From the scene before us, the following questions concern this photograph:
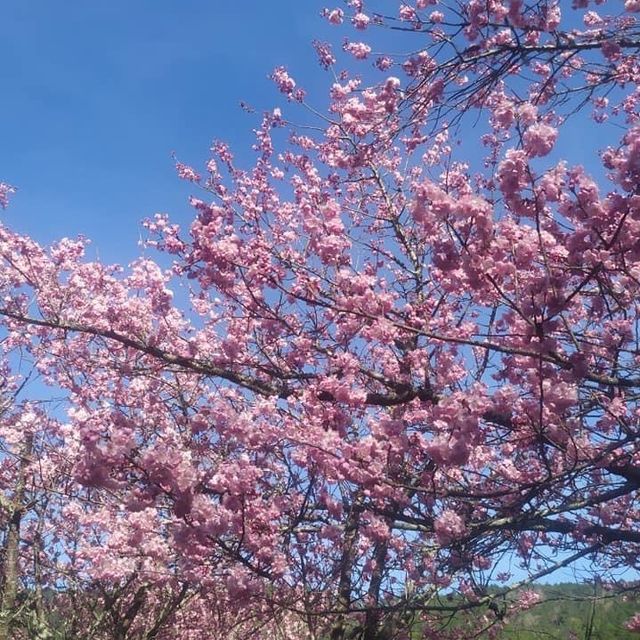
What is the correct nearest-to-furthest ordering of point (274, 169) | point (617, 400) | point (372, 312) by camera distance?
point (617, 400) < point (372, 312) < point (274, 169)

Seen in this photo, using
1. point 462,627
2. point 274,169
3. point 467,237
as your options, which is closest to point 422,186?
point 467,237

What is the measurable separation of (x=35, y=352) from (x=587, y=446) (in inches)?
365

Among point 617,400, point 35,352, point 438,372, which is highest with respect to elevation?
point 35,352

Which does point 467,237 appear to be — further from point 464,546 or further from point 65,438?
point 65,438

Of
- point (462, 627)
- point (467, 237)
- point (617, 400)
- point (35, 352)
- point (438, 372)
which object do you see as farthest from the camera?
point (35, 352)

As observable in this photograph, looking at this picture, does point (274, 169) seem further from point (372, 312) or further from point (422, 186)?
point (422, 186)

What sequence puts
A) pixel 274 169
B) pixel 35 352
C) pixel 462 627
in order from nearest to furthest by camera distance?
pixel 462 627
pixel 274 169
pixel 35 352

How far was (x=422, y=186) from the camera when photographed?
3617 mm

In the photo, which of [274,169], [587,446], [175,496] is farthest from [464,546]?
[274,169]

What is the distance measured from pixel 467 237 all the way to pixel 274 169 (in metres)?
6.28

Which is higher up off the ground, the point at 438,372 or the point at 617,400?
the point at 438,372

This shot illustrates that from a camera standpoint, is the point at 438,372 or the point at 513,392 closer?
the point at 513,392

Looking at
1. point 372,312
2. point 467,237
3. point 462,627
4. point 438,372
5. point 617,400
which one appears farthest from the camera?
point 462,627

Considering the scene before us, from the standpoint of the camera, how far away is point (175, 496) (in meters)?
3.84
